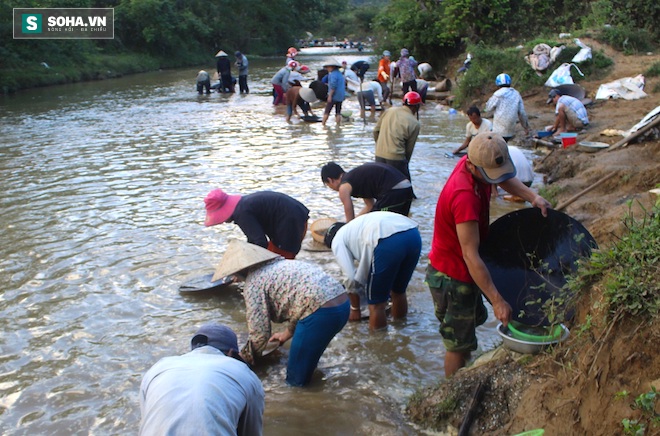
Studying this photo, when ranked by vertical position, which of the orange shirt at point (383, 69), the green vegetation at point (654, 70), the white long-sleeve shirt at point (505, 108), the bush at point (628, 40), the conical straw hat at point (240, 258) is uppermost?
the bush at point (628, 40)

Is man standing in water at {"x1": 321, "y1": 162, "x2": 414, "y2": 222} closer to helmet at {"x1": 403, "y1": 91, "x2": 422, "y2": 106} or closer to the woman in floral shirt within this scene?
the woman in floral shirt

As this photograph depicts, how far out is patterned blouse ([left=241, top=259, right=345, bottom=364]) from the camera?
4.16 meters

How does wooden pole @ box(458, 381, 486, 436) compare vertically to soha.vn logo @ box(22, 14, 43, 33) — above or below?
below

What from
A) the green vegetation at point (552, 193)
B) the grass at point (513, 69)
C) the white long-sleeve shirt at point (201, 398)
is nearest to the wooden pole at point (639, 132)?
the green vegetation at point (552, 193)

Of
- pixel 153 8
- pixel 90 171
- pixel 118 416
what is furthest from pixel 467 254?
pixel 153 8

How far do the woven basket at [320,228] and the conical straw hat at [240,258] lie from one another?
306cm

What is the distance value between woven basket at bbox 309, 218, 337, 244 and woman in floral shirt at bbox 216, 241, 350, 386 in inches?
120

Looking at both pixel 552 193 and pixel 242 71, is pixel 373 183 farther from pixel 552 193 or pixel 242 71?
pixel 242 71

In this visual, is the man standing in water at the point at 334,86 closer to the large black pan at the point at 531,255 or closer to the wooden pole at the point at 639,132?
the wooden pole at the point at 639,132

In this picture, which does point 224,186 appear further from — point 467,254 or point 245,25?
point 245,25

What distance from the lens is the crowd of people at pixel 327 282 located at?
266 centimetres

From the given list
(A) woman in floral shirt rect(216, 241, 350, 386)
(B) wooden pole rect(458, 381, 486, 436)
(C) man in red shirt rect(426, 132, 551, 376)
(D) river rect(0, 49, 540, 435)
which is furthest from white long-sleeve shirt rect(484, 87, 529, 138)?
(B) wooden pole rect(458, 381, 486, 436)

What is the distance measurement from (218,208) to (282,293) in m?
1.50

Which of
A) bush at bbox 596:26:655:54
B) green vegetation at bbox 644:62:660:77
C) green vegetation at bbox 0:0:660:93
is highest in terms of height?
green vegetation at bbox 0:0:660:93
